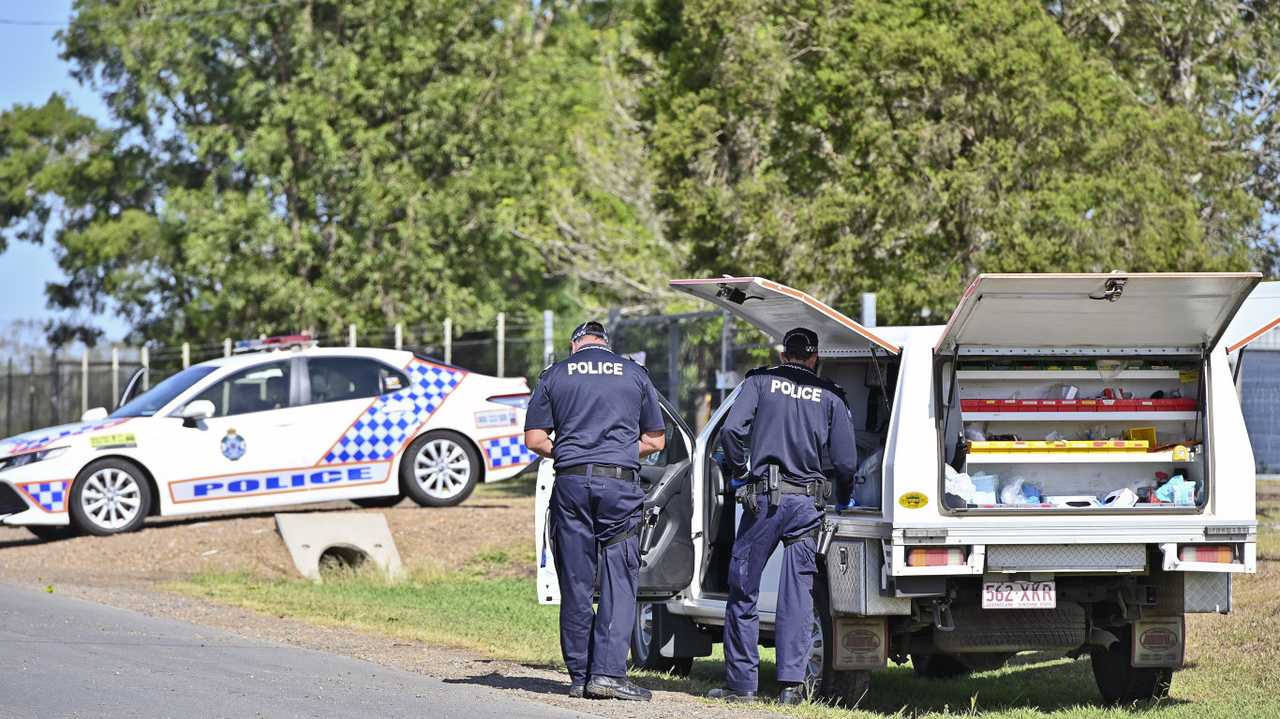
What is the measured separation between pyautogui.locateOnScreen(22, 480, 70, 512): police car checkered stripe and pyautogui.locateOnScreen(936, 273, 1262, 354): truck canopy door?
1062cm

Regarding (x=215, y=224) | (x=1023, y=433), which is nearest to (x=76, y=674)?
(x=1023, y=433)

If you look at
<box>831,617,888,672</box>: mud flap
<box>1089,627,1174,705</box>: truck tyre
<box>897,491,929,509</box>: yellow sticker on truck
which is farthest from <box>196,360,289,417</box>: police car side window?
<box>897,491,929,509</box>: yellow sticker on truck

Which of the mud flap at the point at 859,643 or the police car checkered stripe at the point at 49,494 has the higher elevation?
the police car checkered stripe at the point at 49,494

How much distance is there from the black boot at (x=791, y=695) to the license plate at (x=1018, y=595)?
3.34 ft

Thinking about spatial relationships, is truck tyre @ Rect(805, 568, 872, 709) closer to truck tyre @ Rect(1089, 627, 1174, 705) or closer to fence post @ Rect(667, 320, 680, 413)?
truck tyre @ Rect(1089, 627, 1174, 705)

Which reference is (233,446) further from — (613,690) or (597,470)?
(613,690)

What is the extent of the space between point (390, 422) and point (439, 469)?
75 cm

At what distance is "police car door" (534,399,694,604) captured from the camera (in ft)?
31.9

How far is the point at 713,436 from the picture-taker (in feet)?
31.9

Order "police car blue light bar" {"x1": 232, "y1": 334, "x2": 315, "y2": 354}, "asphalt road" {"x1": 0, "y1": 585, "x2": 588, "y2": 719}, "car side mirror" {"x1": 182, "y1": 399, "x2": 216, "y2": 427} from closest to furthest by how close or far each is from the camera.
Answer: "asphalt road" {"x1": 0, "y1": 585, "x2": 588, "y2": 719}, "car side mirror" {"x1": 182, "y1": 399, "x2": 216, "y2": 427}, "police car blue light bar" {"x1": 232, "y1": 334, "x2": 315, "y2": 354}

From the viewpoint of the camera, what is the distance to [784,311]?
9.43 metres

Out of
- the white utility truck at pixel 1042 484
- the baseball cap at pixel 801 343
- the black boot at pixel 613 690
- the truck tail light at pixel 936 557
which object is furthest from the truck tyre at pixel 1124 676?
the black boot at pixel 613 690

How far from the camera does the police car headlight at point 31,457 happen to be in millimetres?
16781

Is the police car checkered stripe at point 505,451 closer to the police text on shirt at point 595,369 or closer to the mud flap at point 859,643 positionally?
the police text on shirt at point 595,369
